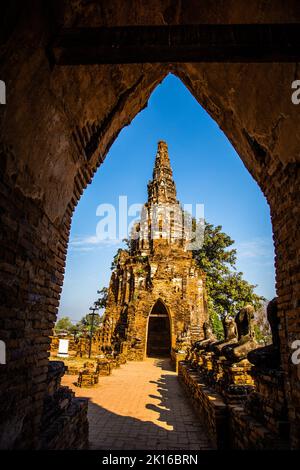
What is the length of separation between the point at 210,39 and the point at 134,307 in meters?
19.2

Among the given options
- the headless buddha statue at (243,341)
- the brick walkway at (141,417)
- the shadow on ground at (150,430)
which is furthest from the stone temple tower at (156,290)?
the headless buddha statue at (243,341)

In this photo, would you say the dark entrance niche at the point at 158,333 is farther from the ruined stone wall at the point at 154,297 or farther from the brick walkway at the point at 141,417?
the brick walkway at the point at 141,417

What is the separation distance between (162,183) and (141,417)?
25.0m

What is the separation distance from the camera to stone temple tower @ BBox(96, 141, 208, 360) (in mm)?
19688

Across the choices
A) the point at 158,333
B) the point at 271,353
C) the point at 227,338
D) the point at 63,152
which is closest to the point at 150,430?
the point at 227,338

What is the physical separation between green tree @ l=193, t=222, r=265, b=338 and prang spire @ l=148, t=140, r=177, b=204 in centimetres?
543

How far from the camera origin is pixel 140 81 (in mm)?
4180

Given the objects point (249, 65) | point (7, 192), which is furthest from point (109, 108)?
point (7, 192)

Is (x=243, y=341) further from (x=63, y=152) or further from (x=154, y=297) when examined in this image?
(x=154, y=297)

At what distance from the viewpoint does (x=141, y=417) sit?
251 inches

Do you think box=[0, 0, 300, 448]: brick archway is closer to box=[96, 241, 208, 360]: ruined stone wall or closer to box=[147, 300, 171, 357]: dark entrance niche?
box=[96, 241, 208, 360]: ruined stone wall

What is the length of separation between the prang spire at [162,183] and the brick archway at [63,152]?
79.7 feet

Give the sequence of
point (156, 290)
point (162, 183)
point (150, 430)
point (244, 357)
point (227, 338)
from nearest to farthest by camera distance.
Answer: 1. point (244, 357)
2. point (150, 430)
3. point (227, 338)
4. point (156, 290)
5. point (162, 183)

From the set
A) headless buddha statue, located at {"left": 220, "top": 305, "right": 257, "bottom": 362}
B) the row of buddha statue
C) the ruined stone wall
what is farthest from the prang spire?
headless buddha statue, located at {"left": 220, "top": 305, "right": 257, "bottom": 362}
